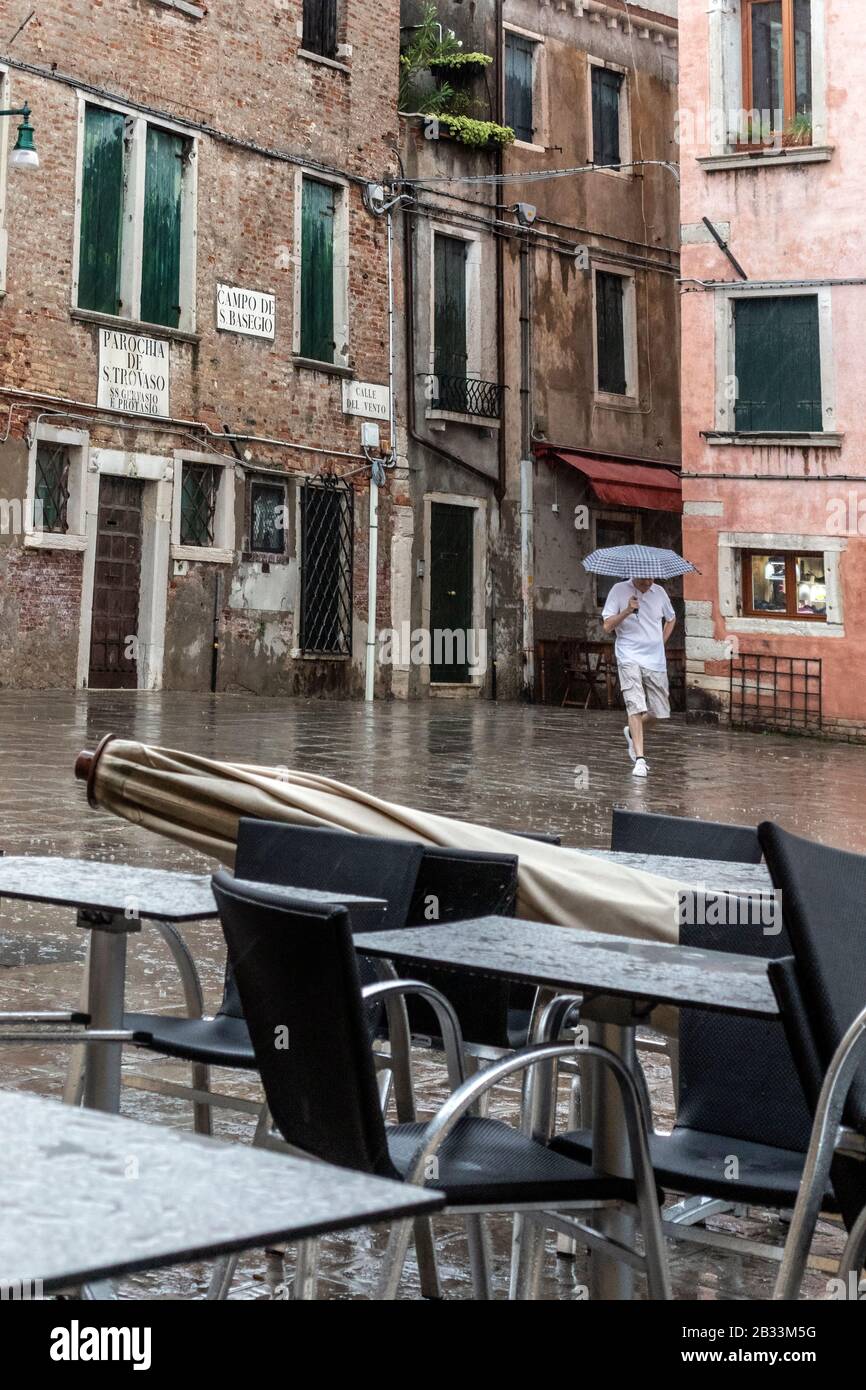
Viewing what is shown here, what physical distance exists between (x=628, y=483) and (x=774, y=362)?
4.41m

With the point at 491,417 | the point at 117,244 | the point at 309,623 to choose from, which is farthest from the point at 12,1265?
the point at 491,417

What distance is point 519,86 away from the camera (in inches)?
1049

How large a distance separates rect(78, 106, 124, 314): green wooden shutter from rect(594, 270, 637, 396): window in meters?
9.22

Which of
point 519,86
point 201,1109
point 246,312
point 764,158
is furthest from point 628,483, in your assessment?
point 201,1109

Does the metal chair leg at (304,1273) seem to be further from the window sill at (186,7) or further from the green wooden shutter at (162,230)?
the window sill at (186,7)

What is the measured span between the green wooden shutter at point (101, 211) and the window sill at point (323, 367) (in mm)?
2991

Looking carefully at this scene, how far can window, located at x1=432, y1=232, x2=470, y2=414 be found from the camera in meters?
25.3

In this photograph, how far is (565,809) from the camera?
1213 centimetres

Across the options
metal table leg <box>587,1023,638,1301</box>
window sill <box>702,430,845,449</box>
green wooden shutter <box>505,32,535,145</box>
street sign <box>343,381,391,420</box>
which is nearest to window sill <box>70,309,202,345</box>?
street sign <box>343,381,391,420</box>

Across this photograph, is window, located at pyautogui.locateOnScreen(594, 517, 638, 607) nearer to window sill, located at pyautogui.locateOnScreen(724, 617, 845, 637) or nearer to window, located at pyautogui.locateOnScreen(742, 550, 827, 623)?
window, located at pyautogui.locateOnScreen(742, 550, 827, 623)

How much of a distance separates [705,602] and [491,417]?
4.59 m

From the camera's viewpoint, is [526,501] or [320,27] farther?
[526,501]

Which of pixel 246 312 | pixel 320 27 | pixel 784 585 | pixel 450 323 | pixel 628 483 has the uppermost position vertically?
pixel 320 27

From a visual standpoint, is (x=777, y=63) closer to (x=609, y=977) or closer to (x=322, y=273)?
(x=322, y=273)
